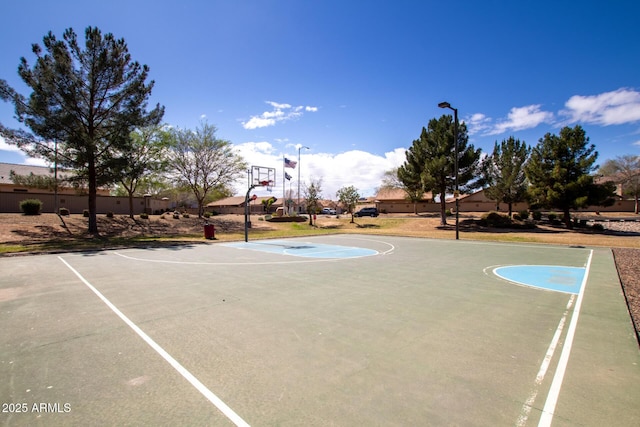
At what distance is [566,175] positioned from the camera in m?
30.0

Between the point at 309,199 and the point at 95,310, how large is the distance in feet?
113

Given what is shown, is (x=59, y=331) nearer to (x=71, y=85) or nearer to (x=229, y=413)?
(x=229, y=413)

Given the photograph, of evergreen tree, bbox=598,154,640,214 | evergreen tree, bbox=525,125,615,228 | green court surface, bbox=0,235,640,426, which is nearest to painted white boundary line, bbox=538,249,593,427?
green court surface, bbox=0,235,640,426

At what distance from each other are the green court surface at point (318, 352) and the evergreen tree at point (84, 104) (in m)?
18.6

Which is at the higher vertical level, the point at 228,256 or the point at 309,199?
the point at 309,199

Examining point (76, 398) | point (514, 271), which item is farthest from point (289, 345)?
point (514, 271)

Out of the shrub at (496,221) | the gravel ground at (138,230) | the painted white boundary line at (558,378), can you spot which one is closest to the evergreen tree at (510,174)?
the shrub at (496,221)

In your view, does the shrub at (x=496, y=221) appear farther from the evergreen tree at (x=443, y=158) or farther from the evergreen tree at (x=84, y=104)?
the evergreen tree at (x=84, y=104)

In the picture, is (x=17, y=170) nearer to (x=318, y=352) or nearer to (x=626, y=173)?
(x=318, y=352)

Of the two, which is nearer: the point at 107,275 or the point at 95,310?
the point at 95,310

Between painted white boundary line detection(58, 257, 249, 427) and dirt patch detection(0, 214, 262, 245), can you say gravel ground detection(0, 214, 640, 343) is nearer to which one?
dirt patch detection(0, 214, 262, 245)

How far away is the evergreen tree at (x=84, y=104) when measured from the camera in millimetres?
22031

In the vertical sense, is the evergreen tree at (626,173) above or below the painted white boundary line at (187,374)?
above

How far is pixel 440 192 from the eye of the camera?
109 ft
